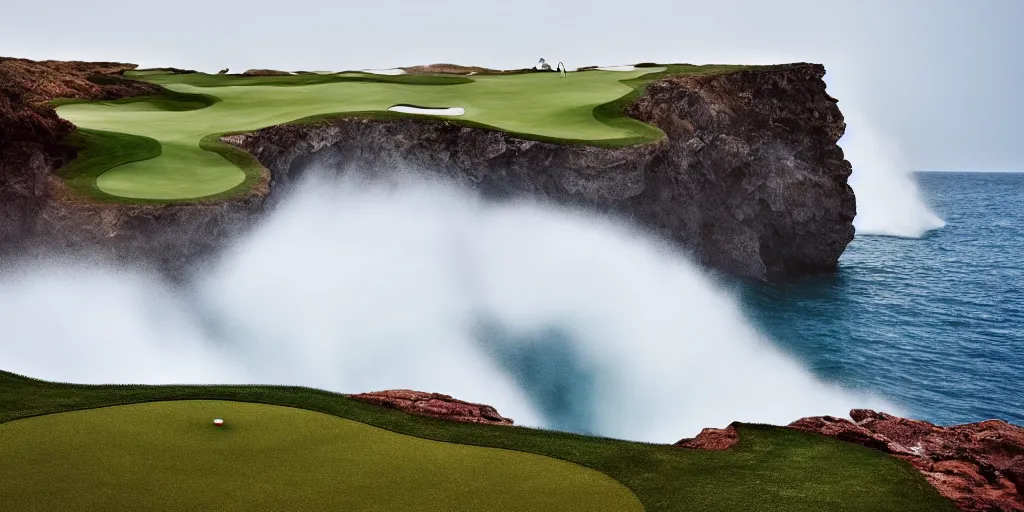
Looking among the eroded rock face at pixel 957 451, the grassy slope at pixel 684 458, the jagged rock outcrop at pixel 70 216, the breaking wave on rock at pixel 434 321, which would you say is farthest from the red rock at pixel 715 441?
the jagged rock outcrop at pixel 70 216

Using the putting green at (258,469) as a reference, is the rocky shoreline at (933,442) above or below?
below

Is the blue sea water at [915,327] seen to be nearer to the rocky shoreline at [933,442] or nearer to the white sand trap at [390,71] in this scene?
the rocky shoreline at [933,442]

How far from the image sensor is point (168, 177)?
1952cm

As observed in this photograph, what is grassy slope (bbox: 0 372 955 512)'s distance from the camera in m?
9.07

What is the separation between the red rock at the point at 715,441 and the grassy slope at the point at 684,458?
0.46ft

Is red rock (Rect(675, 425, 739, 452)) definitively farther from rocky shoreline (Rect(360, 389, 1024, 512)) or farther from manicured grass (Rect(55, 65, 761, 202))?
manicured grass (Rect(55, 65, 761, 202))

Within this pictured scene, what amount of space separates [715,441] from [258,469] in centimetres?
598

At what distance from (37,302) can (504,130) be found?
12.8m

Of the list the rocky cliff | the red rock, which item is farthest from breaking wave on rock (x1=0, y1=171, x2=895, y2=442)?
the red rock

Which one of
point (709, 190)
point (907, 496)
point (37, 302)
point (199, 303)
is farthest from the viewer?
point (709, 190)

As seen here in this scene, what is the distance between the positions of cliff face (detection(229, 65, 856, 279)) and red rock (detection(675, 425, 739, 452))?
1342cm

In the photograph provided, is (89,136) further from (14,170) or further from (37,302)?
(37,302)

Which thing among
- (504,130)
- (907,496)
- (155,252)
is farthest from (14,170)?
(907,496)

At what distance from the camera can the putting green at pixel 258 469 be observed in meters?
7.54
